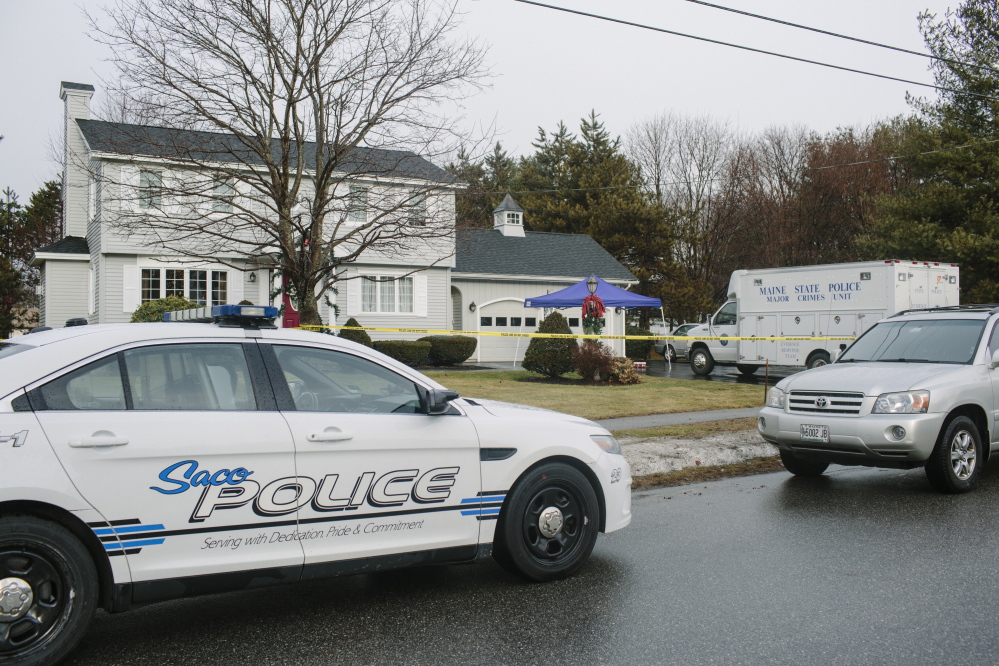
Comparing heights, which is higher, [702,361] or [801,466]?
[702,361]

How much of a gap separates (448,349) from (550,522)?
2003 cm

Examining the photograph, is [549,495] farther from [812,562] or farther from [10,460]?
[10,460]

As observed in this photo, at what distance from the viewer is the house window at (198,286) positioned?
2388 cm

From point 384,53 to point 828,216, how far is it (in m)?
32.4

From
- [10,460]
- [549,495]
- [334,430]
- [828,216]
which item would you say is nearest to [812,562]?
[549,495]

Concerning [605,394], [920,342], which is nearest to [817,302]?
[605,394]

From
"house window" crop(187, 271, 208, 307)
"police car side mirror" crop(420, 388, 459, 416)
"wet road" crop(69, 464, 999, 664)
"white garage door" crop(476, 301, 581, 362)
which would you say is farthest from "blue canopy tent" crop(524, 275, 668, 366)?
"police car side mirror" crop(420, 388, 459, 416)

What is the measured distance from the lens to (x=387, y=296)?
26797 millimetres

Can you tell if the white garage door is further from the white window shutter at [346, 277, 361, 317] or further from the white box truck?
the white box truck

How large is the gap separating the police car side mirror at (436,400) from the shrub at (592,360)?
543 inches

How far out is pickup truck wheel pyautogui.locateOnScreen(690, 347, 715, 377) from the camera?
2250cm

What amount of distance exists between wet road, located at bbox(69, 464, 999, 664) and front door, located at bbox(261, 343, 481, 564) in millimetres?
443

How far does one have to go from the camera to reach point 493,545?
501 centimetres

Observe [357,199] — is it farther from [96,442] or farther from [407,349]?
[96,442]
